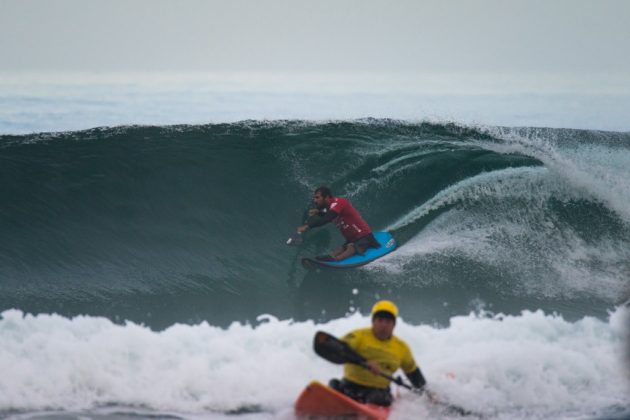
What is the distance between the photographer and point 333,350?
726 cm

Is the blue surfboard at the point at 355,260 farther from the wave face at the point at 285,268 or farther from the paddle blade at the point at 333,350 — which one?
the paddle blade at the point at 333,350

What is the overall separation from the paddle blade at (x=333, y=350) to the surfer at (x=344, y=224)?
15.8 feet

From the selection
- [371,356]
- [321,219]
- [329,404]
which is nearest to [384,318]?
[371,356]

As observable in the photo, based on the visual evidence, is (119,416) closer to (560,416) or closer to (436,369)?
(436,369)

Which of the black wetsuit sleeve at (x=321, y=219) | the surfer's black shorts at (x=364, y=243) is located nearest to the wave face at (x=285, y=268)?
the surfer's black shorts at (x=364, y=243)

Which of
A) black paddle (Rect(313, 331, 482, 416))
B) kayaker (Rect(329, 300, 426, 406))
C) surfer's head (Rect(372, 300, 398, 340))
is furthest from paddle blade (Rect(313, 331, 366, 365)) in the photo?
surfer's head (Rect(372, 300, 398, 340))

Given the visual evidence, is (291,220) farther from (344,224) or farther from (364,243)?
(364,243)

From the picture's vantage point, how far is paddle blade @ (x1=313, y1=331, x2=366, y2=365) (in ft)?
23.8

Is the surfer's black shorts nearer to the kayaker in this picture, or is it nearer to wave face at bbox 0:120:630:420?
wave face at bbox 0:120:630:420

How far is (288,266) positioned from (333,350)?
583 cm

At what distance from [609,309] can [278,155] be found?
7.03 metres

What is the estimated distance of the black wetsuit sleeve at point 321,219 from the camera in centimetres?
1231

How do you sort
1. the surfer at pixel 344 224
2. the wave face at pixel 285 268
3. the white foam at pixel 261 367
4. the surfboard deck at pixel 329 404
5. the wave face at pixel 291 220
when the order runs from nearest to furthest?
the surfboard deck at pixel 329 404, the white foam at pixel 261 367, the wave face at pixel 285 268, the wave face at pixel 291 220, the surfer at pixel 344 224

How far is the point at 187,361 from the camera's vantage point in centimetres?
897
